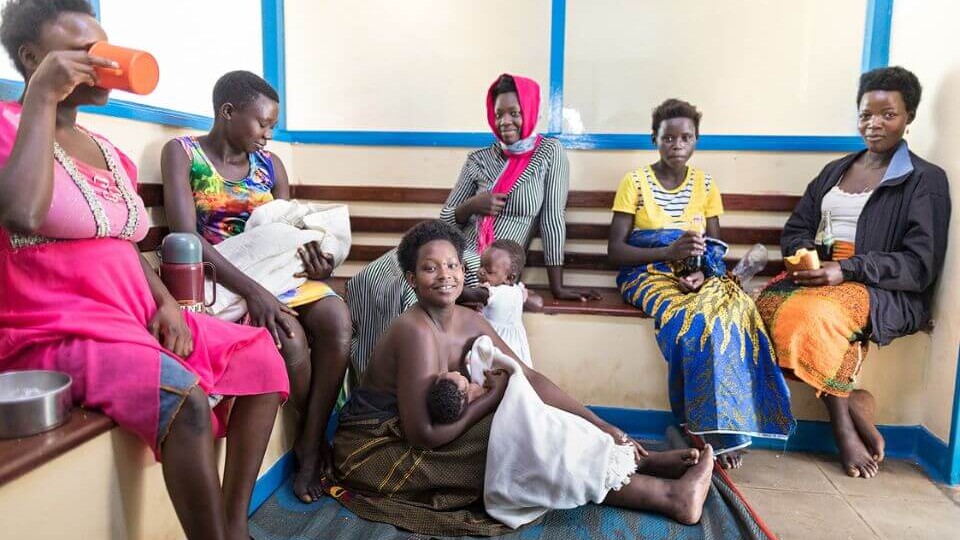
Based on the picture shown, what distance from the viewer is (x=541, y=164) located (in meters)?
2.98

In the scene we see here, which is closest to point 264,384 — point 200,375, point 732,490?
point 200,375

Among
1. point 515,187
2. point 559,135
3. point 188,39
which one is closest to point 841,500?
point 515,187

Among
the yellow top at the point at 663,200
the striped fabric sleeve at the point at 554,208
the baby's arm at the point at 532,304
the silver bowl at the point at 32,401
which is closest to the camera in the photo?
the silver bowl at the point at 32,401

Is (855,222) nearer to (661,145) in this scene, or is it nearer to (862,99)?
(862,99)

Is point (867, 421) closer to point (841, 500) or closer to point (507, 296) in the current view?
point (841, 500)

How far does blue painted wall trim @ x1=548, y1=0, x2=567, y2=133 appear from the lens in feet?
10.9

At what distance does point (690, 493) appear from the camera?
6.52 feet

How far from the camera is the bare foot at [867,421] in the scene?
8.16 feet

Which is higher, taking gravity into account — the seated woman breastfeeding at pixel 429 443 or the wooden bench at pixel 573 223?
the wooden bench at pixel 573 223

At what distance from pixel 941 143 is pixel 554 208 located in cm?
158

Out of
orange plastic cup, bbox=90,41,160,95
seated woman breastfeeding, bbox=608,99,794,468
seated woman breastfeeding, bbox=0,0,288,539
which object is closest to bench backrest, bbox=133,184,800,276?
seated woman breastfeeding, bbox=608,99,794,468

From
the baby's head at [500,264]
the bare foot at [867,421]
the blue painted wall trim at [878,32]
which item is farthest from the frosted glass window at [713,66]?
the bare foot at [867,421]

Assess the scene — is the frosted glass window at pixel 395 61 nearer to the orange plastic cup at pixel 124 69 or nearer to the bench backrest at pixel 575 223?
the bench backrest at pixel 575 223

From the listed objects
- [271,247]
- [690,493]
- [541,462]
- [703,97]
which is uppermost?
[703,97]
